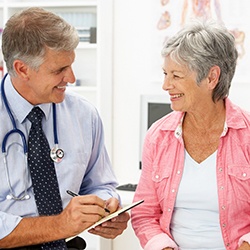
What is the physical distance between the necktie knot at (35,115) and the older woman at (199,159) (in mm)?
422

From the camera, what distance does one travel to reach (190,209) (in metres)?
2.27

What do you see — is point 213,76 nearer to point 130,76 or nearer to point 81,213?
point 81,213

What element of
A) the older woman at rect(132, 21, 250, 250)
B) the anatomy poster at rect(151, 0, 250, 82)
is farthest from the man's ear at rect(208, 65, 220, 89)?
the anatomy poster at rect(151, 0, 250, 82)

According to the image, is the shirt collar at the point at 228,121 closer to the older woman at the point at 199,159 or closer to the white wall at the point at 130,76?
the older woman at the point at 199,159

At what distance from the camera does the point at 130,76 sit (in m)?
4.21

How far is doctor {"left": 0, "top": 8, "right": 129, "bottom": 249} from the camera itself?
2070 mm

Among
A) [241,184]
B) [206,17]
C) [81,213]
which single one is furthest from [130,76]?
[81,213]

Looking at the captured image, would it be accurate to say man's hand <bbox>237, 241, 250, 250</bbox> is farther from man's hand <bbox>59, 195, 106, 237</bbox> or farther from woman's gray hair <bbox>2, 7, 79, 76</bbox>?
woman's gray hair <bbox>2, 7, 79, 76</bbox>

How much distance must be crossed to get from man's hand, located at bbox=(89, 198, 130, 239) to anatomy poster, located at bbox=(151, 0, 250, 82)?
6.33 feet

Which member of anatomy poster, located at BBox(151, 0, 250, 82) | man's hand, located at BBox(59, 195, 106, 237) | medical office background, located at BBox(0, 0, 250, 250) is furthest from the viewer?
medical office background, located at BBox(0, 0, 250, 250)

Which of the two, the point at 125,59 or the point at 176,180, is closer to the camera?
the point at 176,180

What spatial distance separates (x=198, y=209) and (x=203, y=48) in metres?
0.56

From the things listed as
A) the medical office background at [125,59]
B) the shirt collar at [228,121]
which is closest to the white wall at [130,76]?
the medical office background at [125,59]

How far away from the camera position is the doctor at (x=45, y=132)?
2070mm
